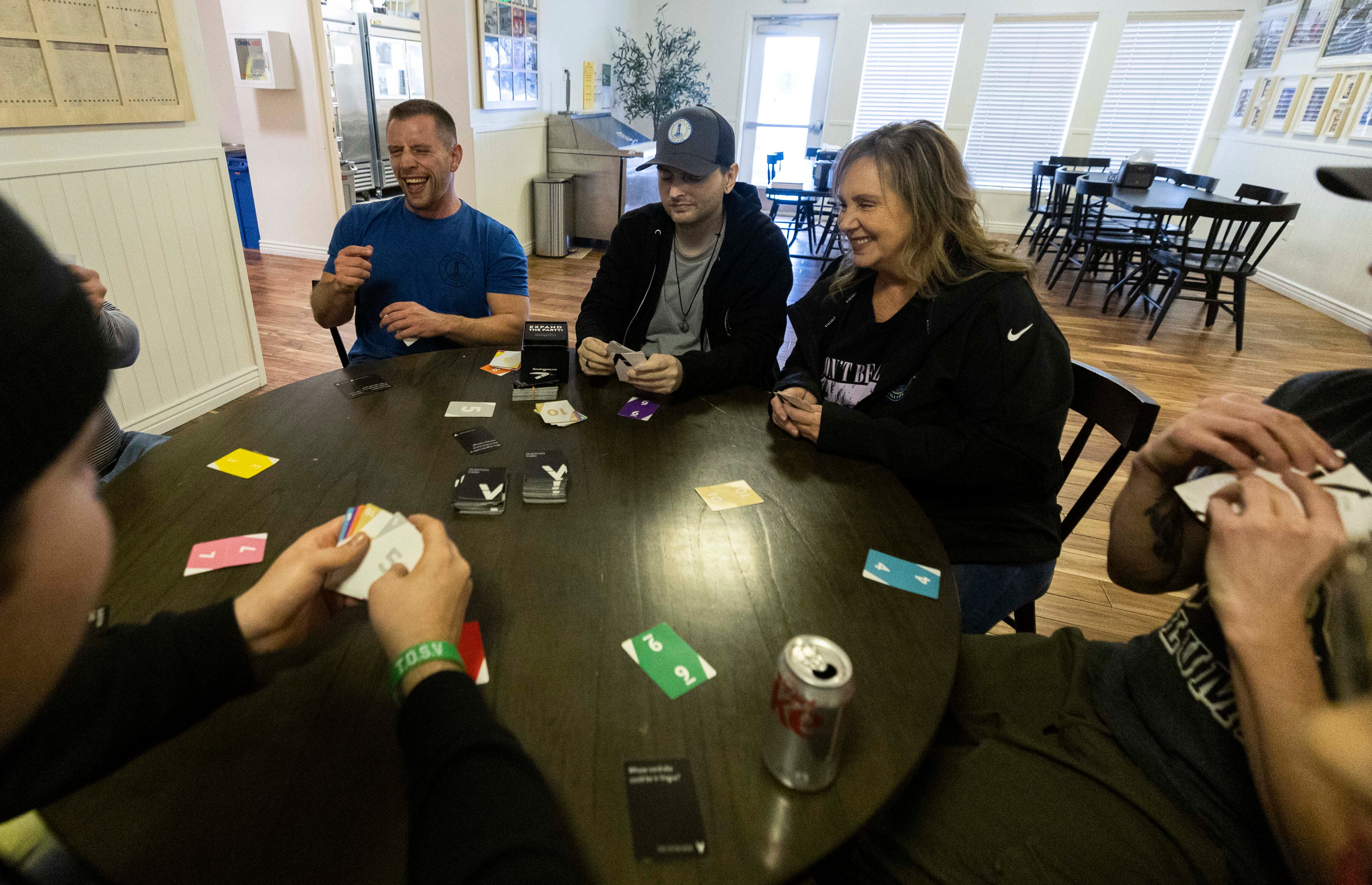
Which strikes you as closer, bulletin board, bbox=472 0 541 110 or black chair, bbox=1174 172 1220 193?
bulletin board, bbox=472 0 541 110

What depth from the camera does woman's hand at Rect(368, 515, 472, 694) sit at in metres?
0.67

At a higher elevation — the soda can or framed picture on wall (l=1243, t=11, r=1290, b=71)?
framed picture on wall (l=1243, t=11, r=1290, b=71)

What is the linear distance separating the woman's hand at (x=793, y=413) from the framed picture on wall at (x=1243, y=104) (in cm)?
870

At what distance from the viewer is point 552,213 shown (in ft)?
20.3

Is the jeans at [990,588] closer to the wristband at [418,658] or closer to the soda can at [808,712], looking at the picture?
the soda can at [808,712]

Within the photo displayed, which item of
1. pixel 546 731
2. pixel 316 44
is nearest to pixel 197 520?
pixel 546 731

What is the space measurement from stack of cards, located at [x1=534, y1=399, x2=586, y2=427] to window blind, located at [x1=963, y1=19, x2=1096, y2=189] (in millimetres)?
7779

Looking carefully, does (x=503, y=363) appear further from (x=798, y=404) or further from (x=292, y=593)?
(x=292, y=593)

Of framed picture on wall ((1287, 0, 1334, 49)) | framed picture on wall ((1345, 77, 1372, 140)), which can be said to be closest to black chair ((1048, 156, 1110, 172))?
framed picture on wall ((1287, 0, 1334, 49))

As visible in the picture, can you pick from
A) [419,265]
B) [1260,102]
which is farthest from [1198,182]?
[419,265]

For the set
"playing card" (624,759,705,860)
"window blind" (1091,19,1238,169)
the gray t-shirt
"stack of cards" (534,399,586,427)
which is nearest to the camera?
"playing card" (624,759,705,860)

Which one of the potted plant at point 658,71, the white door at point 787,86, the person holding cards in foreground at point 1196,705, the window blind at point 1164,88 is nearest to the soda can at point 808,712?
the person holding cards in foreground at point 1196,705

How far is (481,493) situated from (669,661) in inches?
18.4

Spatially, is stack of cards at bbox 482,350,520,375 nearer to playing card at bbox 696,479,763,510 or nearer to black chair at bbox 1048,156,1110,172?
playing card at bbox 696,479,763,510
